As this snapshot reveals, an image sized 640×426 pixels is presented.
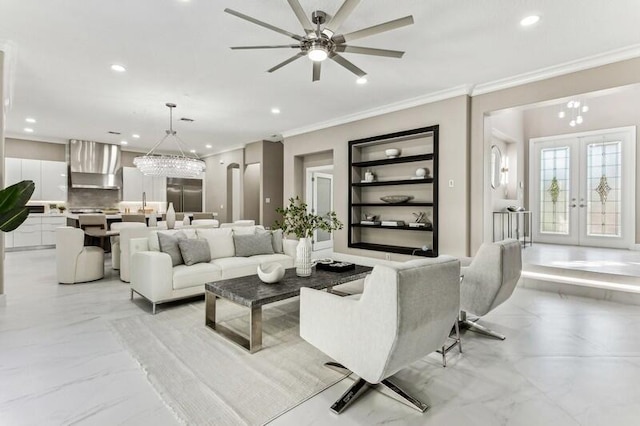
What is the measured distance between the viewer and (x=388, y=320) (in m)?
1.61

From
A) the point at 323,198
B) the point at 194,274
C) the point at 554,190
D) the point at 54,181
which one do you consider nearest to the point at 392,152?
the point at 323,198

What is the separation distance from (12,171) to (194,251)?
7.27 m

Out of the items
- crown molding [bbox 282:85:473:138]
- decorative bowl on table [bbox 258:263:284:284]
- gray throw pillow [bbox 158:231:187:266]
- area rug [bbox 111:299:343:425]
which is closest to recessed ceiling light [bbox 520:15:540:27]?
crown molding [bbox 282:85:473:138]

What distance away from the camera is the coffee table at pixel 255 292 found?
8.45ft

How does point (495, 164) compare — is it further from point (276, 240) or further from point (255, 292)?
point (255, 292)

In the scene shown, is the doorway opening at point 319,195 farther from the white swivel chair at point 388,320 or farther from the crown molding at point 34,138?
the crown molding at point 34,138

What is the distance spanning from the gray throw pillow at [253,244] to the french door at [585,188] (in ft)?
21.8

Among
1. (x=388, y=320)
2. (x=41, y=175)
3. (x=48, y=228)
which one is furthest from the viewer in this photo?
(x=41, y=175)

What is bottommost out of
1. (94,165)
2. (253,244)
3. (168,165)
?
(253,244)

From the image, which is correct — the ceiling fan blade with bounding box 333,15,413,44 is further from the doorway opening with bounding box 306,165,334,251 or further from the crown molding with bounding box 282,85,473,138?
the doorway opening with bounding box 306,165,334,251

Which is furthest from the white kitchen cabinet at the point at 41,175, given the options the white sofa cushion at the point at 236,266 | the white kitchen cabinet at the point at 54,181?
the white sofa cushion at the point at 236,266

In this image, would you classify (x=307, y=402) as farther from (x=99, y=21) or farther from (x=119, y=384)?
(x=99, y=21)

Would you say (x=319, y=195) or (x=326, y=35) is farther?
(x=319, y=195)

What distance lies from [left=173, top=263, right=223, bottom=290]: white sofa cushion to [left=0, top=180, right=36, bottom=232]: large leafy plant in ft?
4.79
